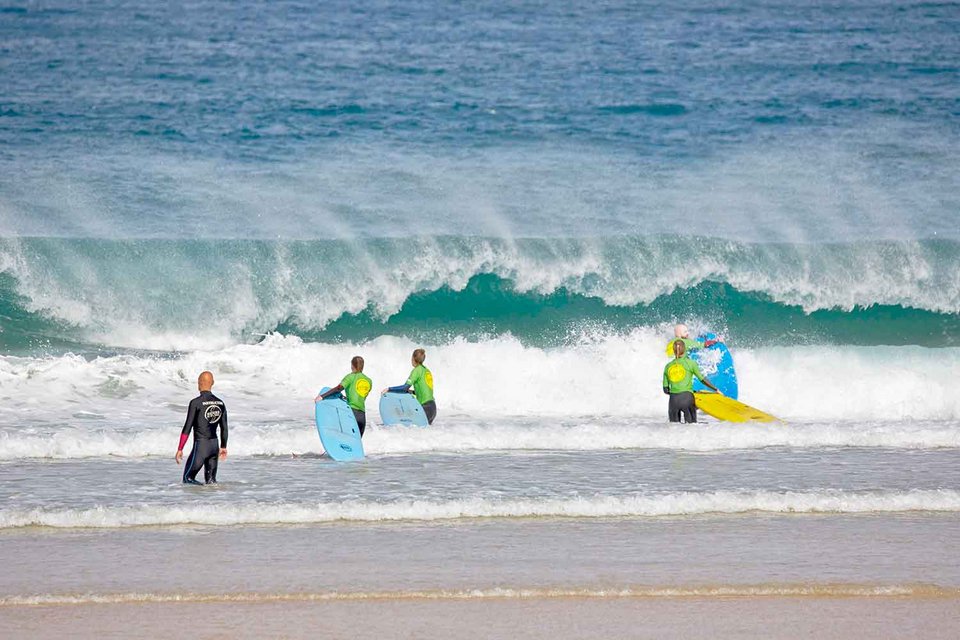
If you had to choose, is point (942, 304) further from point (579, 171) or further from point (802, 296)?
point (579, 171)

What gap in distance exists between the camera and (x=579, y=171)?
2414 centimetres

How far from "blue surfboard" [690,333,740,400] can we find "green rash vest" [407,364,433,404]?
11.8 ft

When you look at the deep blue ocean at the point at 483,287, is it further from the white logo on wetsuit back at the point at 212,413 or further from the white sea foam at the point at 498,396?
the white logo on wetsuit back at the point at 212,413

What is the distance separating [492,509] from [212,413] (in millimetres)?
2673

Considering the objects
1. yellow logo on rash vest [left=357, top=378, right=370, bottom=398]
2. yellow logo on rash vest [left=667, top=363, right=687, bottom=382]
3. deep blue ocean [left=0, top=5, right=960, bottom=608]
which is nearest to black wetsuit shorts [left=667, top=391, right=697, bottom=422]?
yellow logo on rash vest [left=667, top=363, right=687, bottom=382]

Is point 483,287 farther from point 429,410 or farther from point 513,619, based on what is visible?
point 513,619

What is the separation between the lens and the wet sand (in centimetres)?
641

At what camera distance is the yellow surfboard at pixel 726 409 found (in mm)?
12977

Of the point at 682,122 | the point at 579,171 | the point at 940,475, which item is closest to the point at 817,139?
the point at 682,122

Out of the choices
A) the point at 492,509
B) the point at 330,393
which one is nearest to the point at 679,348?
the point at 330,393

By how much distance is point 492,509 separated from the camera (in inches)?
352

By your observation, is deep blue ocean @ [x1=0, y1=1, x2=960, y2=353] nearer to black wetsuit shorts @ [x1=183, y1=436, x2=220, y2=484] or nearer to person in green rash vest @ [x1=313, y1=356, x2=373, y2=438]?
person in green rash vest @ [x1=313, y1=356, x2=373, y2=438]

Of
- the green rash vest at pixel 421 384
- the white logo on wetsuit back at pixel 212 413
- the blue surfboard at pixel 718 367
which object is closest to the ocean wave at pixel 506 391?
the green rash vest at pixel 421 384

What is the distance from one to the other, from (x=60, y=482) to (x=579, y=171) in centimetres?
1617
